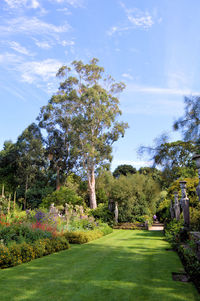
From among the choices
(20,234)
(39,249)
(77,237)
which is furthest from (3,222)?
(77,237)

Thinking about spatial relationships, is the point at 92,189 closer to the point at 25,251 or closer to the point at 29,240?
the point at 29,240

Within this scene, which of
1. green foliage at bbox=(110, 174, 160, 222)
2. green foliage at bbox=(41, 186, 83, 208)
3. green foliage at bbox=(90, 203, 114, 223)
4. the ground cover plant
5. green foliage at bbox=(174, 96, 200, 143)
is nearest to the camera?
the ground cover plant

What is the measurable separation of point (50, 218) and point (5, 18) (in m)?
9.03

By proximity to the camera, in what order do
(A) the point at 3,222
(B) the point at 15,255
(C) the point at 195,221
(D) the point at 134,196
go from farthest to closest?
(D) the point at 134,196, (C) the point at 195,221, (A) the point at 3,222, (B) the point at 15,255

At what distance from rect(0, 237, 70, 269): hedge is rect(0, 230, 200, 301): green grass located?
0.27m

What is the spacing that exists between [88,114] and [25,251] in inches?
794

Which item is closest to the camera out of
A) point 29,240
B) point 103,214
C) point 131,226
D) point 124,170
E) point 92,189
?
point 29,240

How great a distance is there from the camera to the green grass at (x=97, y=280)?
377 centimetres

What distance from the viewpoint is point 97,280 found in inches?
181

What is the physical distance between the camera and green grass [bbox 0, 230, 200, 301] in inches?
148

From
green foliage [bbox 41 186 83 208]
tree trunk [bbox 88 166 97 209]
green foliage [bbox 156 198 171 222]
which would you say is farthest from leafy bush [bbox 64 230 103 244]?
tree trunk [bbox 88 166 97 209]

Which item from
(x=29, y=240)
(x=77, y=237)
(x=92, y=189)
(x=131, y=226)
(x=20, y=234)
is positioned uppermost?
(x=92, y=189)

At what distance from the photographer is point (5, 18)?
9.13 meters

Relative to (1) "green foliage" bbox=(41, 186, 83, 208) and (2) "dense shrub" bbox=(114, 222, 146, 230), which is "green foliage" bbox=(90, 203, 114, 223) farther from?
(1) "green foliage" bbox=(41, 186, 83, 208)
